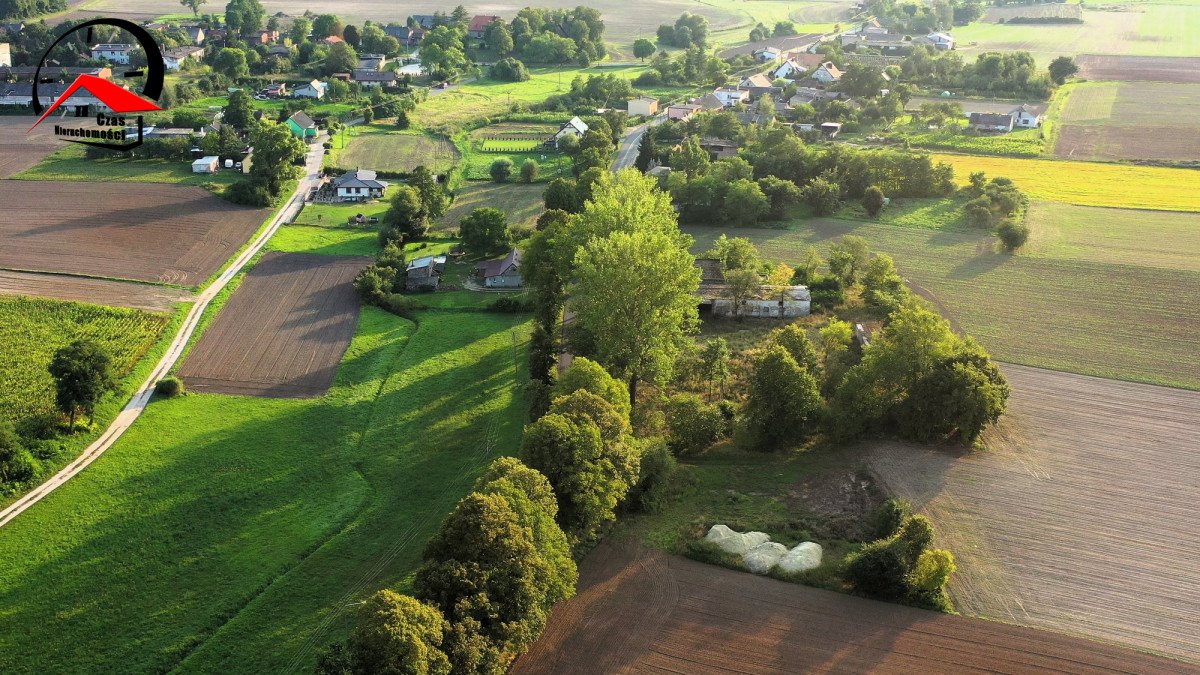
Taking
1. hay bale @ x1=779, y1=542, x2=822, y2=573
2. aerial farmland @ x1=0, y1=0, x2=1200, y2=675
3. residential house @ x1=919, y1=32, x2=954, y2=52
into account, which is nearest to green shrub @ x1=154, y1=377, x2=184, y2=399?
aerial farmland @ x1=0, y1=0, x2=1200, y2=675

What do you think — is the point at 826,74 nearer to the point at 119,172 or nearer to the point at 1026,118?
the point at 1026,118

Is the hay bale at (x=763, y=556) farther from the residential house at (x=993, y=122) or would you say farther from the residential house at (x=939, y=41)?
the residential house at (x=939, y=41)

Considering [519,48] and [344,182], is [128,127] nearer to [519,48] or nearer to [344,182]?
[344,182]

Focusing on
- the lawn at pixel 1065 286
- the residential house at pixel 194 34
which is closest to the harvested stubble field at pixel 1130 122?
the lawn at pixel 1065 286

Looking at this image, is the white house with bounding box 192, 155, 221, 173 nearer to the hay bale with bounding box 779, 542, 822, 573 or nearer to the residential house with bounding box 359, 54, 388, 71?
the residential house with bounding box 359, 54, 388, 71

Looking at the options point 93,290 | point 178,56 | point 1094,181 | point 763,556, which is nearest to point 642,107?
point 1094,181

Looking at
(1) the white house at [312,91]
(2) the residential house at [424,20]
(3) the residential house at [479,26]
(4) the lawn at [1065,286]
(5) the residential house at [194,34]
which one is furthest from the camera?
(2) the residential house at [424,20]

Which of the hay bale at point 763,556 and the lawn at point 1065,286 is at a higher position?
the lawn at point 1065,286
